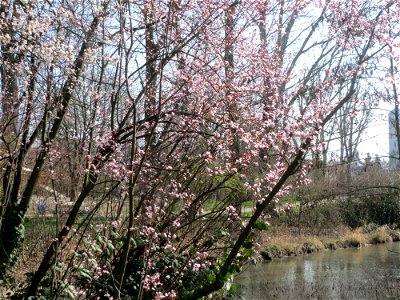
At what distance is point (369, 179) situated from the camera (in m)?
23.6

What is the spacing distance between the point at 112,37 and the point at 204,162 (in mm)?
1731

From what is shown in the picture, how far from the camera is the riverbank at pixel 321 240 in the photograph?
1636 cm

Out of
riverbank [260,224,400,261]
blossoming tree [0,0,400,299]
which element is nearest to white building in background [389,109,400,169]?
blossoming tree [0,0,400,299]

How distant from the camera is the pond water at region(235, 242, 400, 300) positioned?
10594 mm

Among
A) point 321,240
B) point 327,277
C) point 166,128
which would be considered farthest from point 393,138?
point 321,240

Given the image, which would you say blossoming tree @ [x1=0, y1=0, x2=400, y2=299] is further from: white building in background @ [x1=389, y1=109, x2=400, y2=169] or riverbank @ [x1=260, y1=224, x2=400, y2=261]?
riverbank @ [x1=260, y1=224, x2=400, y2=261]

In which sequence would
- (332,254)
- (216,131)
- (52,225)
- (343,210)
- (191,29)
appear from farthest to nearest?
1. (343,210)
2. (332,254)
3. (52,225)
4. (216,131)
5. (191,29)

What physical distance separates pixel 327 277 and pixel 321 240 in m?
5.67

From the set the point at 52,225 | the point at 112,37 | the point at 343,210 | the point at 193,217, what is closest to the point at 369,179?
the point at 343,210

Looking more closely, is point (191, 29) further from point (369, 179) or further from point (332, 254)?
point (369, 179)

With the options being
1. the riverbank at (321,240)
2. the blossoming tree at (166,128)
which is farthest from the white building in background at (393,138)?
the riverbank at (321,240)

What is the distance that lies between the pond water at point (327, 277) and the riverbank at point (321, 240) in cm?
41

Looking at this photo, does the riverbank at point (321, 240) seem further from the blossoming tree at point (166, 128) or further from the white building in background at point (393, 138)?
the blossoming tree at point (166, 128)

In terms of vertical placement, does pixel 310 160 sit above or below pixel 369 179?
below
